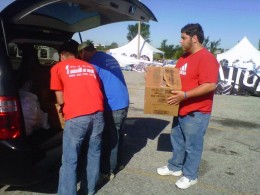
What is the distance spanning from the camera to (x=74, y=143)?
3094mm

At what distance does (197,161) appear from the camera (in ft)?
12.7

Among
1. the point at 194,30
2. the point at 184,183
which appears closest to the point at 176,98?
the point at 194,30

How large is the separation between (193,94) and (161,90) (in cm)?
36

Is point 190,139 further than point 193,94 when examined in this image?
Yes

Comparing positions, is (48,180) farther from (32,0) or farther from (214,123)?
(214,123)

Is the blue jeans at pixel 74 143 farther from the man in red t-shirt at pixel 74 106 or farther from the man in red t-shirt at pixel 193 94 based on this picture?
the man in red t-shirt at pixel 193 94

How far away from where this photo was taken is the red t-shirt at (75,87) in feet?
9.99

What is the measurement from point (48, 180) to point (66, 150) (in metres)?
0.95

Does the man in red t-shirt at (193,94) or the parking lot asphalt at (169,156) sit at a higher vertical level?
the man in red t-shirt at (193,94)

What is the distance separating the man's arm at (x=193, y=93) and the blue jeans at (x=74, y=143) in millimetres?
881

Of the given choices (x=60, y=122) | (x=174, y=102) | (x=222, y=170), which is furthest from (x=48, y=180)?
(x=222, y=170)

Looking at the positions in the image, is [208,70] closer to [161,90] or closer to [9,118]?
[161,90]

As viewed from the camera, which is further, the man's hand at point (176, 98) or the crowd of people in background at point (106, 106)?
the man's hand at point (176, 98)

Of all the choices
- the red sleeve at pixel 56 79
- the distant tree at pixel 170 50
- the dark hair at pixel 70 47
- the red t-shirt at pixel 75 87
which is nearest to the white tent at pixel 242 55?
the distant tree at pixel 170 50
